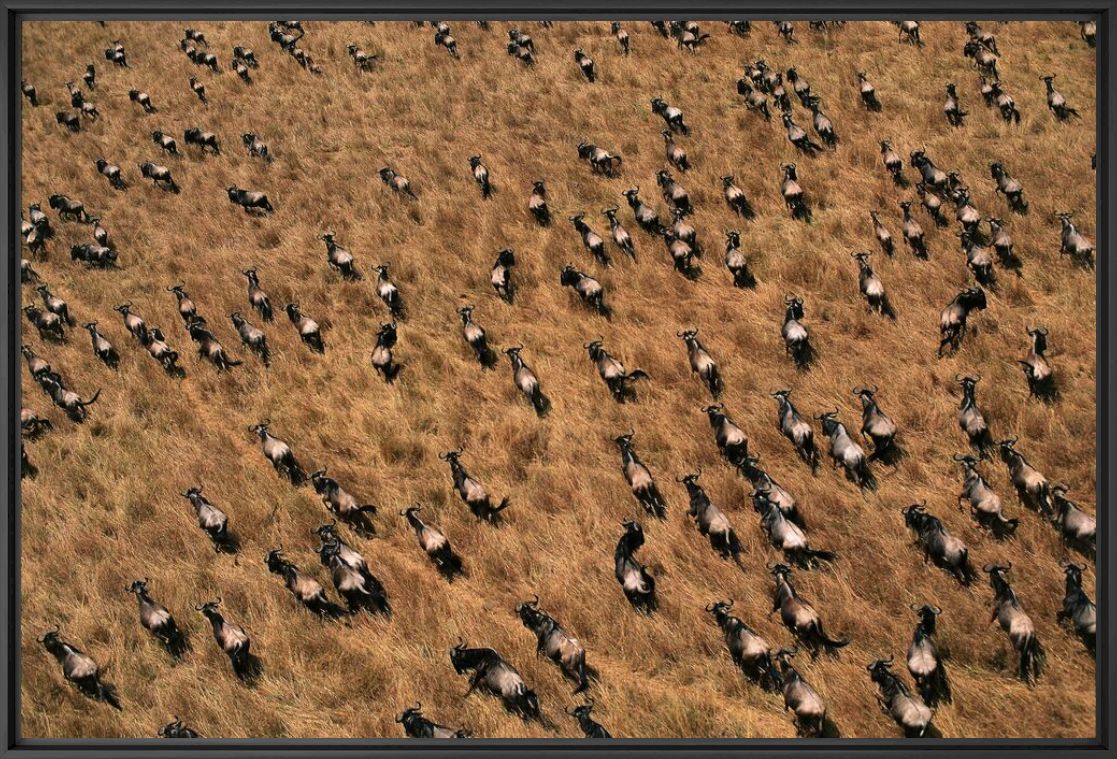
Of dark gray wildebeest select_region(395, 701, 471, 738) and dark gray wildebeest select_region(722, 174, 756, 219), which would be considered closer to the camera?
dark gray wildebeest select_region(395, 701, 471, 738)

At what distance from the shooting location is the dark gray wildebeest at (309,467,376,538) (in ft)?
37.7

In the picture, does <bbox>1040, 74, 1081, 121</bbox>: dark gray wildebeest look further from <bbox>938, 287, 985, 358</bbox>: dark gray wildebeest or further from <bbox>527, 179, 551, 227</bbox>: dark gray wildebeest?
<bbox>527, 179, 551, 227</bbox>: dark gray wildebeest

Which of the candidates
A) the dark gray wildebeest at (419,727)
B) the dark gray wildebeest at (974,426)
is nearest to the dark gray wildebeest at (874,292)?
the dark gray wildebeest at (974,426)

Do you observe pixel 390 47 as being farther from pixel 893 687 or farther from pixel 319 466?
pixel 893 687

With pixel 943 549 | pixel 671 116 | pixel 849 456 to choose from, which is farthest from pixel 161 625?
pixel 671 116

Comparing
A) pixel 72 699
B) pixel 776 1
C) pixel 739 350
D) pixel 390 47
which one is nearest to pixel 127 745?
pixel 72 699

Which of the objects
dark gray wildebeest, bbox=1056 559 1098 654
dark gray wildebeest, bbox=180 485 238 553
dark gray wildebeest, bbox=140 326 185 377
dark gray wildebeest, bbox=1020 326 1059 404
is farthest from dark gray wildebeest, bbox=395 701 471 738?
dark gray wildebeest, bbox=1020 326 1059 404

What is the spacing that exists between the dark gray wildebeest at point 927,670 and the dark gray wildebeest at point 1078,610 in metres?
1.58

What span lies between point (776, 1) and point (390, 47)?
1931cm

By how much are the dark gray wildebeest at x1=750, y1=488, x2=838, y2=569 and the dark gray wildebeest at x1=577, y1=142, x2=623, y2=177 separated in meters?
10.1

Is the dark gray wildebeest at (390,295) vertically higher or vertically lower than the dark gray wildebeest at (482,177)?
lower

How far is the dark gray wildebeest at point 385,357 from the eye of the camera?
13852 millimetres

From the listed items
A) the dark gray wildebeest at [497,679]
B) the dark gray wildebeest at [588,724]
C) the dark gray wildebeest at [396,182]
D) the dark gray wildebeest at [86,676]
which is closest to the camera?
the dark gray wildebeest at [588,724]

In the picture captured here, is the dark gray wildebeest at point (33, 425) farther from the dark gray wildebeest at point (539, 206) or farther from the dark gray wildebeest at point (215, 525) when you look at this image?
the dark gray wildebeest at point (539, 206)
